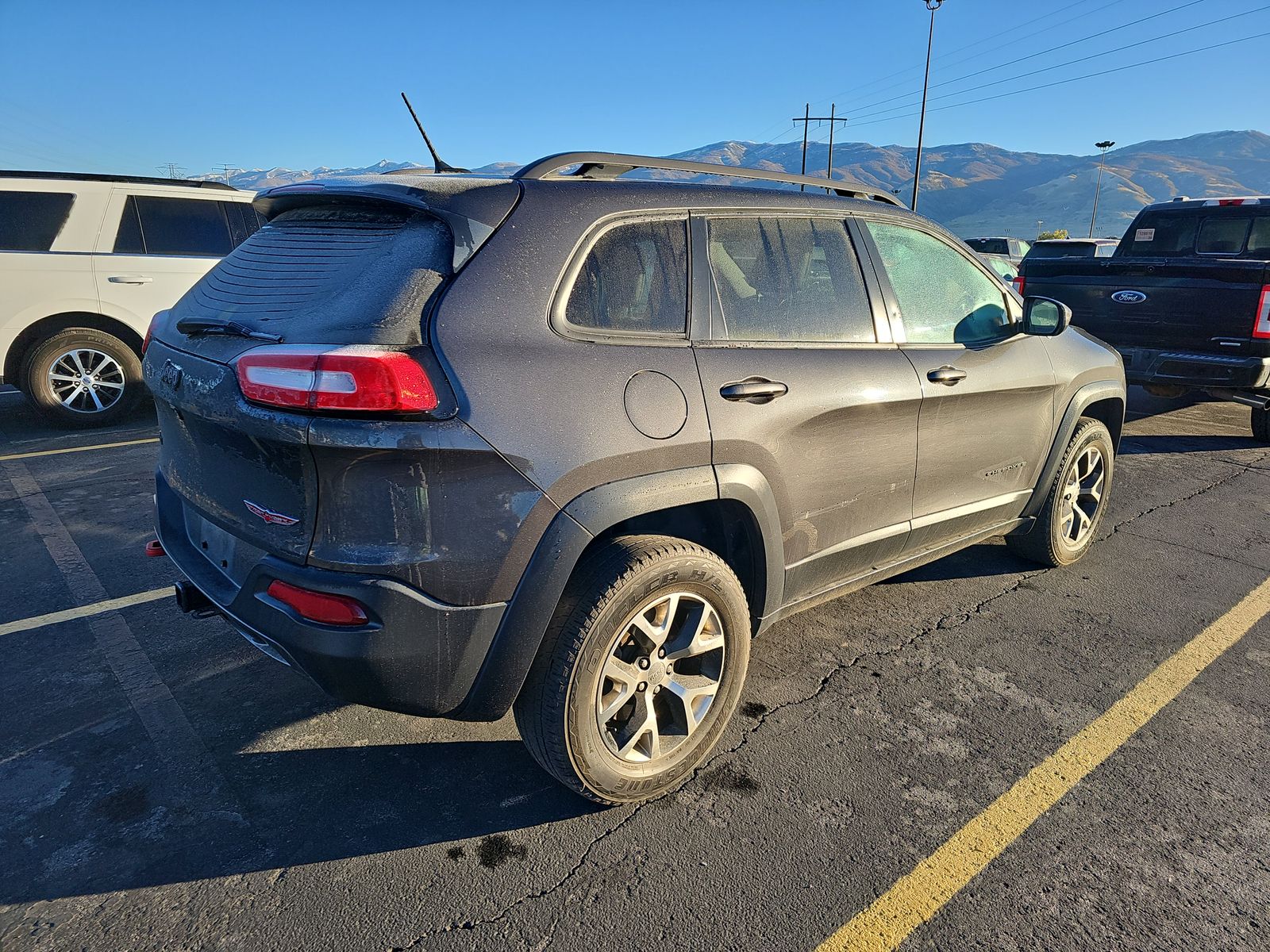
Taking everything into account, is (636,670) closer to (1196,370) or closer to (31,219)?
(1196,370)

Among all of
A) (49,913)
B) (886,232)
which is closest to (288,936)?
(49,913)

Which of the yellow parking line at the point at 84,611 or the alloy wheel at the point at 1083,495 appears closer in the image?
the yellow parking line at the point at 84,611

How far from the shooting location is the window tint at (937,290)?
10.5 ft

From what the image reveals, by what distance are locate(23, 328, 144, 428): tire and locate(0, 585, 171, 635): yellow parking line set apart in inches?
158

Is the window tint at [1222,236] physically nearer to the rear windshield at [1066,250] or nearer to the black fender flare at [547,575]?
the rear windshield at [1066,250]

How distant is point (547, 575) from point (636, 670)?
0.46 metres

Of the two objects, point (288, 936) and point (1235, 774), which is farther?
point (1235, 774)

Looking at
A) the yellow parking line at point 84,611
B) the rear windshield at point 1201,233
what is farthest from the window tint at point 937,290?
the rear windshield at point 1201,233

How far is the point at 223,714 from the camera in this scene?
9.39 feet

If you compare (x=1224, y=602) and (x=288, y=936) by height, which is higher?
(x=288, y=936)

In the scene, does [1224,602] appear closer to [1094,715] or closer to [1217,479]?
[1094,715]

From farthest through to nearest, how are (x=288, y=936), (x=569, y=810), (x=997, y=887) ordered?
(x=569, y=810), (x=997, y=887), (x=288, y=936)

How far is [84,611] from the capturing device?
11.7ft

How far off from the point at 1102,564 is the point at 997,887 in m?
2.71
